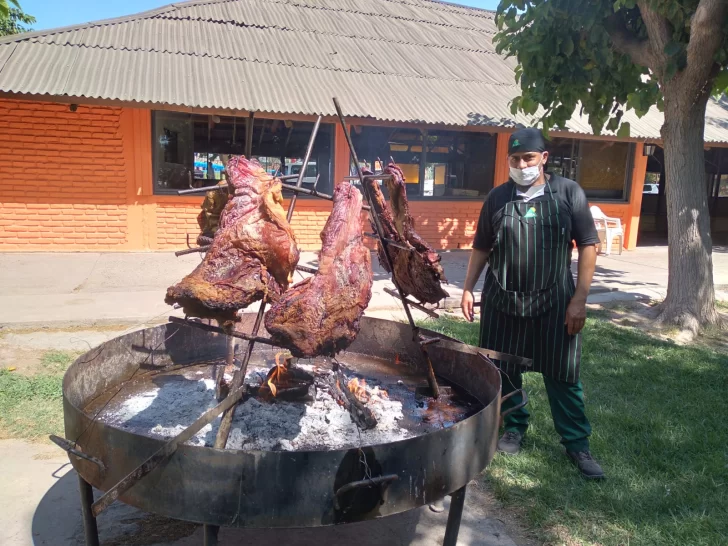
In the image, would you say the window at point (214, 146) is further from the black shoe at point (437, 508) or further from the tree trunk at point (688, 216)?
the black shoe at point (437, 508)

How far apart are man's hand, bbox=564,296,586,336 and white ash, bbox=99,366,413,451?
3.58 feet

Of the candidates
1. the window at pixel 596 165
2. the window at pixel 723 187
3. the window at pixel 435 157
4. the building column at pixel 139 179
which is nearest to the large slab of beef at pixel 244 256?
the building column at pixel 139 179

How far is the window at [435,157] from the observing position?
1112cm

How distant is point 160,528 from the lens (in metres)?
2.79

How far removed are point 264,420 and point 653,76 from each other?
6.56 metres

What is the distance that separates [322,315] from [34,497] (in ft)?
6.95

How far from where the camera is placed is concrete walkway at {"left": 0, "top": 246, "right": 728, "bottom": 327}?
598 cm

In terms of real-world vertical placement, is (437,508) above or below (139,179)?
below

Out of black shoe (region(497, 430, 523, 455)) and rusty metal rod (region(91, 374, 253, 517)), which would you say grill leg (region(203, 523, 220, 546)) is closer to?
rusty metal rod (region(91, 374, 253, 517))

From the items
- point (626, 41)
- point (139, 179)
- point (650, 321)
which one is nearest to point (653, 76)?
point (626, 41)

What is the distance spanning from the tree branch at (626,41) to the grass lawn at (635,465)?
361 cm

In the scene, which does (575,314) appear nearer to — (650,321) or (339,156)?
(650,321)

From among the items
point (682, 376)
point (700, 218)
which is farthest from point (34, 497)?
point (700, 218)

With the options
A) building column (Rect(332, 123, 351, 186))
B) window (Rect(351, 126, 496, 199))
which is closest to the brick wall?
building column (Rect(332, 123, 351, 186))
